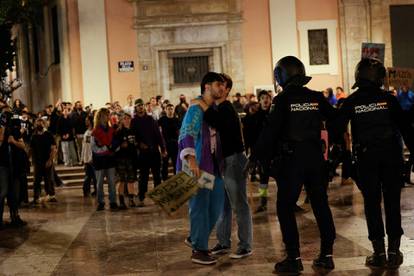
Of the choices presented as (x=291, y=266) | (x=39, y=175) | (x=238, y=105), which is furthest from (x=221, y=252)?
→ (x=238, y=105)

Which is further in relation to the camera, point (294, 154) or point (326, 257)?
point (326, 257)

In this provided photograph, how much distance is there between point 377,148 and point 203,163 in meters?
1.82

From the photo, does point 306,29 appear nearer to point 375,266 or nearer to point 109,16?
point 109,16

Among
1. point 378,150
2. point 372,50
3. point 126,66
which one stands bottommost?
point 378,150

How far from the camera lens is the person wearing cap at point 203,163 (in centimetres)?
770

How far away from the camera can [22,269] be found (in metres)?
8.20

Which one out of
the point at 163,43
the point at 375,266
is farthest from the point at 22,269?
the point at 163,43

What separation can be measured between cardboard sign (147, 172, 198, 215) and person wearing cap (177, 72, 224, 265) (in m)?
0.10

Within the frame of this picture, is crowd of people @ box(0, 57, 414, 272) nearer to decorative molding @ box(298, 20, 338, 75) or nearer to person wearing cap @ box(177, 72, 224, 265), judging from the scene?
person wearing cap @ box(177, 72, 224, 265)

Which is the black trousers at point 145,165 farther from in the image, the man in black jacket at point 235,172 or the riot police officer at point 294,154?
the riot police officer at point 294,154

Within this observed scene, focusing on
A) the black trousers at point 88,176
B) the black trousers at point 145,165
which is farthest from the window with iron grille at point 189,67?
the black trousers at point 145,165

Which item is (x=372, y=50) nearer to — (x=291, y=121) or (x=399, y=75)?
(x=399, y=75)

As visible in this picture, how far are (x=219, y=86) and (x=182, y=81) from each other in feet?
59.0

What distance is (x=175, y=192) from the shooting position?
7.67m
